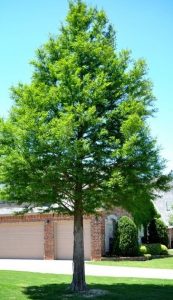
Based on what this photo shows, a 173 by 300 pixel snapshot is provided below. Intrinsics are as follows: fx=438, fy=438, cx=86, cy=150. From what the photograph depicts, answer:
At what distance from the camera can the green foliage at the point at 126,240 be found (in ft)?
89.8

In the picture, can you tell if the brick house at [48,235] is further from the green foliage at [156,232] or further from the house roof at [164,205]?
the house roof at [164,205]

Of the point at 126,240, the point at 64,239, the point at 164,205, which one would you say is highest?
the point at 164,205

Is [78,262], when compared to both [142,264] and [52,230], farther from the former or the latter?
[52,230]

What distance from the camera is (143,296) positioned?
12984 millimetres

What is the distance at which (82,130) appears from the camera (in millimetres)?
13391

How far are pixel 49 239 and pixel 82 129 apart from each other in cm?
1736

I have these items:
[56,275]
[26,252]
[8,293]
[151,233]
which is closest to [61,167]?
[8,293]

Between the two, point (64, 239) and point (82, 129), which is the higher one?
point (82, 129)

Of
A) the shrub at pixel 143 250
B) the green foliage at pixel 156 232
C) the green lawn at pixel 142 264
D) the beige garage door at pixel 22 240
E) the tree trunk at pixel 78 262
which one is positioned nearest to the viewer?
the tree trunk at pixel 78 262

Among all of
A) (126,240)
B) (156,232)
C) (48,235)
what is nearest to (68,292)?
(126,240)

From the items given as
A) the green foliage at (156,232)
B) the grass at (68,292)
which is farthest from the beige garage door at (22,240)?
the grass at (68,292)

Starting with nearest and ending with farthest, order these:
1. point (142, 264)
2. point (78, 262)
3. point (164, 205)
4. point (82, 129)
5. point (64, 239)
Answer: point (82, 129), point (78, 262), point (142, 264), point (64, 239), point (164, 205)

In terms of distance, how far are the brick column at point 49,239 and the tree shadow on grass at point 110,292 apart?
1328 cm

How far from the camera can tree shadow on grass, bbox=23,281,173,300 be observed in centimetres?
1274
